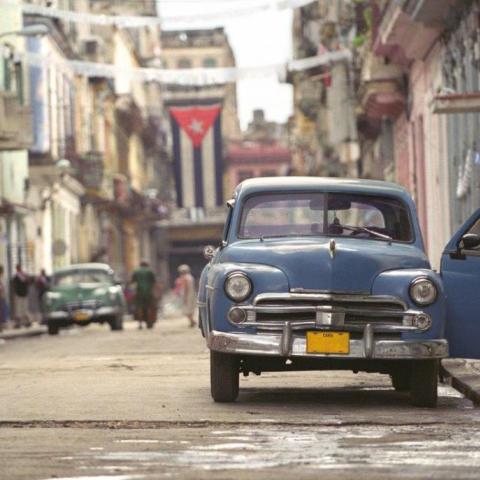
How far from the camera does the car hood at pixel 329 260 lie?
43.3 feet

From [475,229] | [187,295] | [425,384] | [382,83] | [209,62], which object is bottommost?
[187,295]

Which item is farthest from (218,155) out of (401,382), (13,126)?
(401,382)

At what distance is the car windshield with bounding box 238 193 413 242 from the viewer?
1434cm

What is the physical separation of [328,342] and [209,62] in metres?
138

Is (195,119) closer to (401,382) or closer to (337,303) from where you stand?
(401,382)

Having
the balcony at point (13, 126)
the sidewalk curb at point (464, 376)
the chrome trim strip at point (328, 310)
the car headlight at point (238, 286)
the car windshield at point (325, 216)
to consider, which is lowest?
the sidewalk curb at point (464, 376)

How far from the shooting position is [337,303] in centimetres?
1315

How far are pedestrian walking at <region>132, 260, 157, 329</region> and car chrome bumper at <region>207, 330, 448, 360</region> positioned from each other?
29.8 meters

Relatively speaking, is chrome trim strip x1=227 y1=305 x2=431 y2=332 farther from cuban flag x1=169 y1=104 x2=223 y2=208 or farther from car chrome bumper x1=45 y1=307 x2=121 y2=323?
cuban flag x1=169 y1=104 x2=223 y2=208

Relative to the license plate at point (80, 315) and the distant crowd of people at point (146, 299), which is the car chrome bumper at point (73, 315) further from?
the distant crowd of people at point (146, 299)

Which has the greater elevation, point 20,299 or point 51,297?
point 51,297

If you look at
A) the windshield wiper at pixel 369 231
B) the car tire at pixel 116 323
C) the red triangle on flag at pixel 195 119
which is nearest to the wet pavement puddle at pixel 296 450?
the windshield wiper at pixel 369 231

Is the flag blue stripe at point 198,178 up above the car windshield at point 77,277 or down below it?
above

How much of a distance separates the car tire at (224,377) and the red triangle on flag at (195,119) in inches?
1643
